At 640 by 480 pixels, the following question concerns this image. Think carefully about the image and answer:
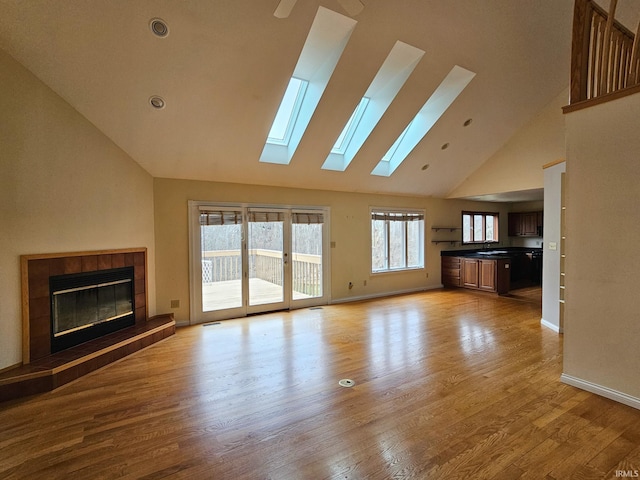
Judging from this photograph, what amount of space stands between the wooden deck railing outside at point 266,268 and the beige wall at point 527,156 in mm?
4006

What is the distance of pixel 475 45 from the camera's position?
3949mm

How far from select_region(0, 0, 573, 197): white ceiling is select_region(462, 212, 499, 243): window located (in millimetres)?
3333

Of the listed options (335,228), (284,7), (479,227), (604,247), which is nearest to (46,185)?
(284,7)

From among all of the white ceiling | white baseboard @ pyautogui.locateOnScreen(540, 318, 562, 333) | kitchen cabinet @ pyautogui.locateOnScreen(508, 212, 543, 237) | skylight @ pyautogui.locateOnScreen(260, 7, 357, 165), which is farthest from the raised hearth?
kitchen cabinet @ pyautogui.locateOnScreen(508, 212, 543, 237)

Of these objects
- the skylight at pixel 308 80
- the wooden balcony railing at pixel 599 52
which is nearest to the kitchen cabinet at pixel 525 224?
the wooden balcony railing at pixel 599 52

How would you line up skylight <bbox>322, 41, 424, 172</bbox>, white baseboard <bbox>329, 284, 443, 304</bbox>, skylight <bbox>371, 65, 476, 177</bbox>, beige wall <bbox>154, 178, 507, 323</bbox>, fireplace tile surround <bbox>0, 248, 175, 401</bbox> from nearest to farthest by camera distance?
fireplace tile surround <bbox>0, 248, 175, 401</bbox> < skylight <bbox>322, 41, 424, 172</bbox> < skylight <bbox>371, 65, 476, 177</bbox> < beige wall <bbox>154, 178, 507, 323</bbox> < white baseboard <bbox>329, 284, 443, 304</bbox>

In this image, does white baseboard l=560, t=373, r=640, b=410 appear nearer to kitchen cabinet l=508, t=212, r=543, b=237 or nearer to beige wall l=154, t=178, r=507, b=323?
beige wall l=154, t=178, r=507, b=323

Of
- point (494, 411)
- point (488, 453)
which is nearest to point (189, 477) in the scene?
point (488, 453)

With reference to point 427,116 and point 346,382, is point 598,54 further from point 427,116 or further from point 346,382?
point 346,382

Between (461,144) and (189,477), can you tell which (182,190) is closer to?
(189,477)

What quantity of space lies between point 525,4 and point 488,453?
443cm

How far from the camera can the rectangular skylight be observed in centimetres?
442

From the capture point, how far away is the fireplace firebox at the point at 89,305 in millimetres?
3281

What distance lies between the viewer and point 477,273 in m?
7.09
